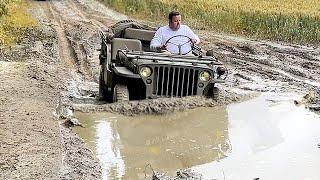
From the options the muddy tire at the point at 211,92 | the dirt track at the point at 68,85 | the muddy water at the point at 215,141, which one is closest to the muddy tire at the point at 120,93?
the dirt track at the point at 68,85

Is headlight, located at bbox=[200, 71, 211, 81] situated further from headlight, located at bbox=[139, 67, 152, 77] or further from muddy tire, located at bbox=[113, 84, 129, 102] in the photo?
muddy tire, located at bbox=[113, 84, 129, 102]

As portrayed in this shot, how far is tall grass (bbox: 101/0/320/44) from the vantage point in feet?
72.5

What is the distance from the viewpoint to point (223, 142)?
8578 mm

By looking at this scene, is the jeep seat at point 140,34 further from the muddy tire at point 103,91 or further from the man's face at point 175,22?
the man's face at point 175,22

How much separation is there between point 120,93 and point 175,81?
90cm

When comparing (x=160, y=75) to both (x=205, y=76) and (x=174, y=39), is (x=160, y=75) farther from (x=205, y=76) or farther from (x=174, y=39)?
(x=174, y=39)

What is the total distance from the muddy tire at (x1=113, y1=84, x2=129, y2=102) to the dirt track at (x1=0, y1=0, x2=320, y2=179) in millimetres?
195

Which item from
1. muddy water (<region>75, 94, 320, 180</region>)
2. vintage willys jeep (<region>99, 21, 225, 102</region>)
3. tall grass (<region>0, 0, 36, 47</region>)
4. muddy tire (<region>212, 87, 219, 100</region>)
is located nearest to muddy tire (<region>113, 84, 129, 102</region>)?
vintage willys jeep (<region>99, 21, 225, 102</region>)

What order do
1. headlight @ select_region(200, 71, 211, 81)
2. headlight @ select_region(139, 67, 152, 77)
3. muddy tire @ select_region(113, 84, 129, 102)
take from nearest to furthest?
1. headlight @ select_region(139, 67, 152, 77)
2. muddy tire @ select_region(113, 84, 129, 102)
3. headlight @ select_region(200, 71, 211, 81)

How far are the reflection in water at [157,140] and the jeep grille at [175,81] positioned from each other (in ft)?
1.43

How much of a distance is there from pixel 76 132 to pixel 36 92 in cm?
261

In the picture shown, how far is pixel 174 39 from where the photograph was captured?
11.1 m

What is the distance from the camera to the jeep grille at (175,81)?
9.91m

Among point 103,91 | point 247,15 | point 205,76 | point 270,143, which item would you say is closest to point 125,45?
point 103,91
